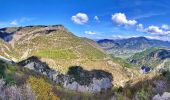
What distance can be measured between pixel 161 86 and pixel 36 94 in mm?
78843

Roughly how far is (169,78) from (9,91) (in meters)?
118

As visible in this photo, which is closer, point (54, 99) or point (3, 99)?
point (3, 99)

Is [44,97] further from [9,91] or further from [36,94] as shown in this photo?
[9,91]

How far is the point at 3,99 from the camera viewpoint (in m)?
79.1

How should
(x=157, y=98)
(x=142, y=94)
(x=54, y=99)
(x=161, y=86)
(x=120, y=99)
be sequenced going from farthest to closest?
(x=161, y=86), (x=120, y=99), (x=142, y=94), (x=54, y=99), (x=157, y=98)

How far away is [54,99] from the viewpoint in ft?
308

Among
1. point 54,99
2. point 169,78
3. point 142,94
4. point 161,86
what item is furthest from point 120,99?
point 169,78

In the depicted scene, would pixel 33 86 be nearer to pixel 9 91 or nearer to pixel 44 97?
pixel 44 97

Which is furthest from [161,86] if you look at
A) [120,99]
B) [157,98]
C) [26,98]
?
[26,98]

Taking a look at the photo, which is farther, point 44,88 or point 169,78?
point 169,78

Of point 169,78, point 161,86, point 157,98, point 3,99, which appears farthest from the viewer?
point 169,78

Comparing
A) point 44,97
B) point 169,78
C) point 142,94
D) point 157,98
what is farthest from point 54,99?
point 169,78

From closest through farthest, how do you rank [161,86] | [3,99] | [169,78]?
[3,99] < [161,86] < [169,78]

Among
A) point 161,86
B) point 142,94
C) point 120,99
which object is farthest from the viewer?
point 161,86
